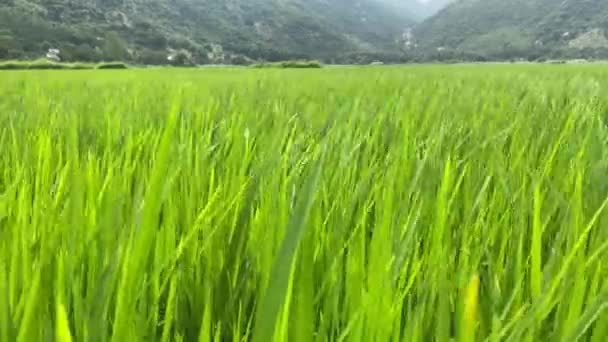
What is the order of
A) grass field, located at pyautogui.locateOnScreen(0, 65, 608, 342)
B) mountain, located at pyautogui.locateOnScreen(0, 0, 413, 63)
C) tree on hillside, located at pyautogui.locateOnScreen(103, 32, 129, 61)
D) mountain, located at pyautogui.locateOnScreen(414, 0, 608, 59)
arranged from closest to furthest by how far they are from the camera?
1. grass field, located at pyautogui.locateOnScreen(0, 65, 608, 342)
2. tree on hillside, located at pyautogui.locateOnScreen(103, 32, 129, 61)
3. mountain, located at pyautogui.locateOnScreen(0, 0, 413, 63)
4. mountain, located at pyautogui.locateOnScreen(414, 0, 608, 59)

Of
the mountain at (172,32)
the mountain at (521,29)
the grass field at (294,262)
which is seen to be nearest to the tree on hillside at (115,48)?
the mountain at (172,32)

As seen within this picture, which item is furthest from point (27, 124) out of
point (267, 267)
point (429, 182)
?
point (267, 267)

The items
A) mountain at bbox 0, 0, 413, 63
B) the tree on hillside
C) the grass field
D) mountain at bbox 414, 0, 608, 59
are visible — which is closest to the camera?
the grass field

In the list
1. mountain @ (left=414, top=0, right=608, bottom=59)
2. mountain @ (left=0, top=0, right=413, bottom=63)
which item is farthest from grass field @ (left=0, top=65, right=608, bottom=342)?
mountain @ (left=414, top=0, right=608, bottom=59)

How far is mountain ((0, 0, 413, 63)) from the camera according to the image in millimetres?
59469

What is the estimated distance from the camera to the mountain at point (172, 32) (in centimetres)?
5947

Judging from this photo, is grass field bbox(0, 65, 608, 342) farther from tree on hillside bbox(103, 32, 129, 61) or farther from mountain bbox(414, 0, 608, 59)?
mountain bbox(414, 0, 608, 59)

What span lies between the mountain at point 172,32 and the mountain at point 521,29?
1181 cm

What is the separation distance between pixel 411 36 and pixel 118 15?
68.2 m

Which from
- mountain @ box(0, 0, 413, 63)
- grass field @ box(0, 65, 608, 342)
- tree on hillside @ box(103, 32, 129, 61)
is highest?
mountain @ box(0, 0, 413, 63)

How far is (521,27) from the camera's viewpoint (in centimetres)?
9762

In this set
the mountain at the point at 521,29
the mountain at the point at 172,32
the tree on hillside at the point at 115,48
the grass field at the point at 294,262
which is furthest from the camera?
the mountain at the point at 521,29

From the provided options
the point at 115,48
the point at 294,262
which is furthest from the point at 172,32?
the point at 294,262

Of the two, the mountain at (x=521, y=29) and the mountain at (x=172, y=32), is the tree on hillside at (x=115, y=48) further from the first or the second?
the mountain at (x=521, y=29)
